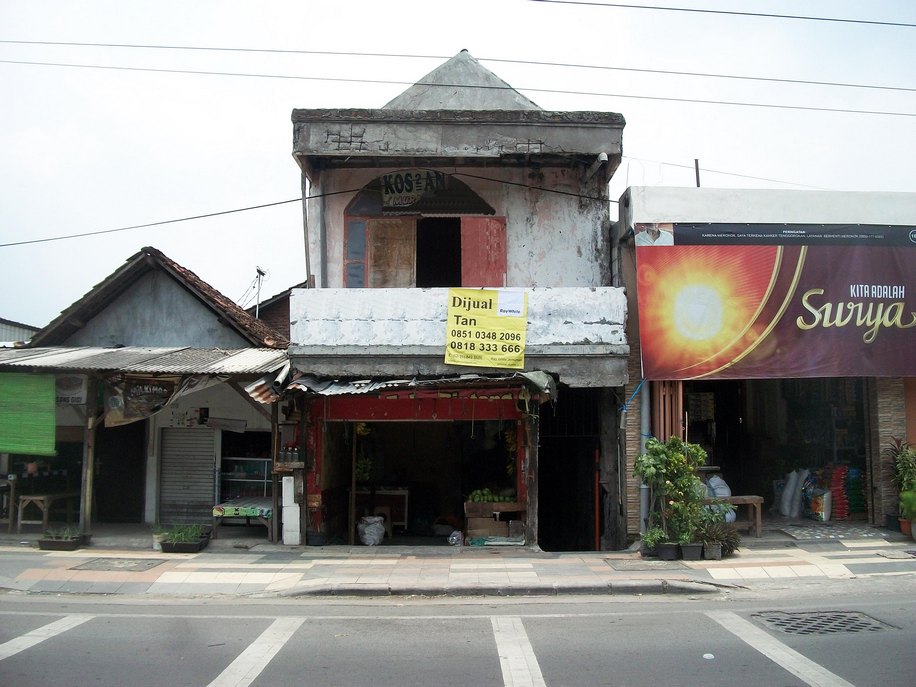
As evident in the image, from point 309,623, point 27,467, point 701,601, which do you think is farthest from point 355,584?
point 27,467

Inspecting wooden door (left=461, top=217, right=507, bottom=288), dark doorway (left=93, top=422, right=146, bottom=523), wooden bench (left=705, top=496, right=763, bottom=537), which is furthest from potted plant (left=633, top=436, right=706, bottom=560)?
dark doorway (left=93, top=422, right=146, bottom=523)

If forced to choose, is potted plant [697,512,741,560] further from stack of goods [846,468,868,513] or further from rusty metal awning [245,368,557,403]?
stack of goods [846,468,868,513]

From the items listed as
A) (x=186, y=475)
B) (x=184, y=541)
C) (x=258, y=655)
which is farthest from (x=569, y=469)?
(x=258, y=655)

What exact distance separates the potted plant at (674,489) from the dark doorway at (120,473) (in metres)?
9.82

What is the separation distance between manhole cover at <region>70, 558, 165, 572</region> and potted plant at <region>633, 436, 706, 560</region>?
25.4ft

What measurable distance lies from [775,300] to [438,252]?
6.66 metres

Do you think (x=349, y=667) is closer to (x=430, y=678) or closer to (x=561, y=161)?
(x=430, y=678)

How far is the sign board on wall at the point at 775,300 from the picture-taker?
11938mm

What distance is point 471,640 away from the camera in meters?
7.18

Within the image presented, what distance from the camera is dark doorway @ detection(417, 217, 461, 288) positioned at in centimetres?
1453

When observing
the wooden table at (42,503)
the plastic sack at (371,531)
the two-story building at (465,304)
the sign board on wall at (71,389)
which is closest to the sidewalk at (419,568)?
the wooden table at (42,503)

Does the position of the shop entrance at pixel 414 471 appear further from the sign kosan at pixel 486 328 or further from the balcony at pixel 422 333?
the balcony at pixel 422 333

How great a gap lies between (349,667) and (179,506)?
9.06 metres

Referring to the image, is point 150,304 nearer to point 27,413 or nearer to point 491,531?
point 27,413
